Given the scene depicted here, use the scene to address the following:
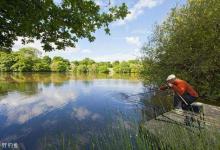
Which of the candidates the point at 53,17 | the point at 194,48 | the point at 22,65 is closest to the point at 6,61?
the point at 22,65

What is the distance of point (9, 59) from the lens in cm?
8294

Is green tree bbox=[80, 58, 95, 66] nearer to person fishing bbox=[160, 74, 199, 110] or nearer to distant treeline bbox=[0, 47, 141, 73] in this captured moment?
distant treeline bbox=[0, 47, 141, 73]

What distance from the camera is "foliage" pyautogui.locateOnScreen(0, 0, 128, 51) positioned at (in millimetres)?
5926

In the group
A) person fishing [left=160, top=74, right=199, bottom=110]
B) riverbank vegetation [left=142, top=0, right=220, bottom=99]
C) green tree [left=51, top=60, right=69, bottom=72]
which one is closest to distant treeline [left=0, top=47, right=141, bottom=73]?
green tree [left=51, top=60, right=69, bottom=72]

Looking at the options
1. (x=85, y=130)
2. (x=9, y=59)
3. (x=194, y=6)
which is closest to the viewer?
(x=85, y=130)

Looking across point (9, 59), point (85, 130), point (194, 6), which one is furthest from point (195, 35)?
point (9, 59)

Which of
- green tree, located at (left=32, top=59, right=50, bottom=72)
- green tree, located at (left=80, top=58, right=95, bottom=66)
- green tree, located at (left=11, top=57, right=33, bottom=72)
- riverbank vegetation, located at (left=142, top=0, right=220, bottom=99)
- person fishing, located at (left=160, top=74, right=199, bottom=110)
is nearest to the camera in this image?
person fishing, located at (left=160, top=74, right=199, bottom=110)

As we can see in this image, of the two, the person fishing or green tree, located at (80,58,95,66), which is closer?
the person fishing

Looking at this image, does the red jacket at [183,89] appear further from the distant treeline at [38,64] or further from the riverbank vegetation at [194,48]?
the distant treeline at [38,64]

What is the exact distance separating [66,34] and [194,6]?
1305 centimetres

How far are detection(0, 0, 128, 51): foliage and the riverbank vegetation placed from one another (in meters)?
10.6

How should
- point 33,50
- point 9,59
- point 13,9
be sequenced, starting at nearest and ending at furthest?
1. point 13,9
2. point 9,59
3. point 33,50

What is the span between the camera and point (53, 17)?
265 inches

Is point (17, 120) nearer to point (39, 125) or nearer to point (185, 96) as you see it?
point (39, 125)
